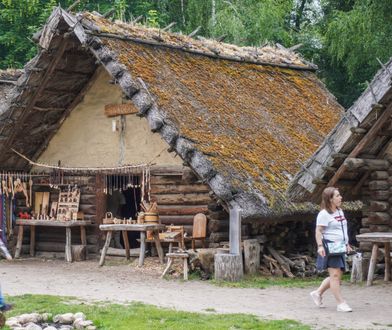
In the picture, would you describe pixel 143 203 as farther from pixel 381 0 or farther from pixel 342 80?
pixel 342 80

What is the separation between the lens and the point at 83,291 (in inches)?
534

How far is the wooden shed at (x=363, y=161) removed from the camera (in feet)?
42.2

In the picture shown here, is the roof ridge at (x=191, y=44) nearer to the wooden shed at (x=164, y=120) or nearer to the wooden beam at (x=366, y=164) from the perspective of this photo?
the wooden shed at (x=164, y=120)

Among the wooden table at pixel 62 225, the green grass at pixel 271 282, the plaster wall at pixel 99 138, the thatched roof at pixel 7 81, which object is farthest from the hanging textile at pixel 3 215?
the green grass at pixel 271 282

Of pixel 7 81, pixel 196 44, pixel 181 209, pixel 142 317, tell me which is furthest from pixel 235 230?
pixel 7 81

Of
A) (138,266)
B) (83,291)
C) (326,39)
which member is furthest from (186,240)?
(326,39)

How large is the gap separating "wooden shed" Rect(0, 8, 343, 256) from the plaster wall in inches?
0.8

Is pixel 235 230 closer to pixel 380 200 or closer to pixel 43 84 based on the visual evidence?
pixel 380 200

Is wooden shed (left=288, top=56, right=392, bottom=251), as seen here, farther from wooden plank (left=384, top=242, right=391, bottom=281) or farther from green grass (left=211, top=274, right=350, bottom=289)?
green grass (left=211, top=274, right=350, bottom=289)

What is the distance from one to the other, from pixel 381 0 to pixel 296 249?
5.39m

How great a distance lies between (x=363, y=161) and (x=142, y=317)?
4932mm

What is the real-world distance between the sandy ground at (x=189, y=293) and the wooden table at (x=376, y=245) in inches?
8.5

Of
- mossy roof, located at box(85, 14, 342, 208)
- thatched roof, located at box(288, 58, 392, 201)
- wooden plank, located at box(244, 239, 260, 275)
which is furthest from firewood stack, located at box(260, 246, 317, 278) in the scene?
thatched roof, located at box(288, 58, 392, 201)

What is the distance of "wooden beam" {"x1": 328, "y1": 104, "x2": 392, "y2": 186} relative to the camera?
13.1 metres
